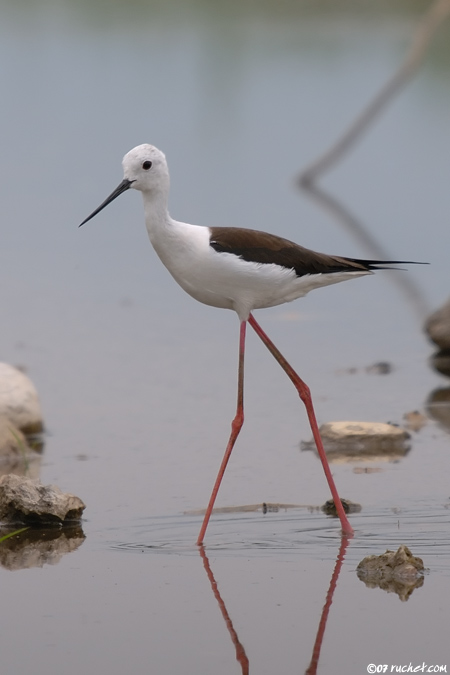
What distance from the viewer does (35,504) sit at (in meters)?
6.33

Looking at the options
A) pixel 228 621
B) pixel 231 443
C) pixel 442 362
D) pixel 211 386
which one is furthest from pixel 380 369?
pixel 228 621

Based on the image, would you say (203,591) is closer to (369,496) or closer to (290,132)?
(369,496)

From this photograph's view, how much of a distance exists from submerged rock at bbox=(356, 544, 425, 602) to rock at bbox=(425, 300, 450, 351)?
4.13m

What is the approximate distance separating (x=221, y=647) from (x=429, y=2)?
2123 centimetres

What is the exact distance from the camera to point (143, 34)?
94.7ft

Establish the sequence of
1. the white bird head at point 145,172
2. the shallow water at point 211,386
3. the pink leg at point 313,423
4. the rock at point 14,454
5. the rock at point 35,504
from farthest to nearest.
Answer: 1. the rock at point 14,454
2. the rock at point 35,504
3. the pink leg at point 313,423
4. the white bird head at point 145,172
5. the shallow water at point 211,386

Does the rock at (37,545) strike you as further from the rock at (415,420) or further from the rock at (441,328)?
the rock at (441,328)

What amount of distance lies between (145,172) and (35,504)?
1.58 meters

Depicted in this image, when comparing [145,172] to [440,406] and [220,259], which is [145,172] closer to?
[220,259]

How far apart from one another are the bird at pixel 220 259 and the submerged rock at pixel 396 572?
592mm

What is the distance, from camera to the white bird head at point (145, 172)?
6055 mm

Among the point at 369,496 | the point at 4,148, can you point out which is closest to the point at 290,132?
the point at 4,148

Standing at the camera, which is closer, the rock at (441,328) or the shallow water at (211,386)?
the shallow water at (211,386)

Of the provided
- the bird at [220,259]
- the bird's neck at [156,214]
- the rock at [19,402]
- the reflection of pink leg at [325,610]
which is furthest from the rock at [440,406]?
the bird's neck at [156,214]
